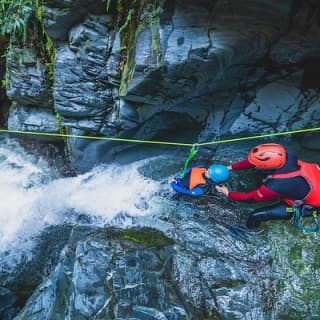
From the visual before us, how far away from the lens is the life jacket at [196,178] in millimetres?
4812

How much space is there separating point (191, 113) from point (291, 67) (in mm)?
1455

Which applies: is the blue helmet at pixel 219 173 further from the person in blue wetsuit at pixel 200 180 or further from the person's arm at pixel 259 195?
the person's arm at pixel 259 195

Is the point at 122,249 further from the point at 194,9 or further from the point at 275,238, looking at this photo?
the point at 194,9

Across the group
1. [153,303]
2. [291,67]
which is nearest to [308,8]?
[291,67]

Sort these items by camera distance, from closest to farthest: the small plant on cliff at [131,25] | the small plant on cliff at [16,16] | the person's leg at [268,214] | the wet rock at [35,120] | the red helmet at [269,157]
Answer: the red helmet at [269,157] → the small plant on cliff at [131,25] → the person's leg at [268,214] → the small plant on cliff at [16,16] → the wet rock at [35,120]

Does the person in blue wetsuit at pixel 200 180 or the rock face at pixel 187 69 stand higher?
the rock face at pixel 187 69

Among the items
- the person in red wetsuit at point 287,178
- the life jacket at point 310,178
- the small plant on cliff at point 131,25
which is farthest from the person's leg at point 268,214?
the small plant on cliff at point 131,25

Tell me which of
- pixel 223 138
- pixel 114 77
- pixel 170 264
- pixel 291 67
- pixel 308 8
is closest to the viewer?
pixel 308 8

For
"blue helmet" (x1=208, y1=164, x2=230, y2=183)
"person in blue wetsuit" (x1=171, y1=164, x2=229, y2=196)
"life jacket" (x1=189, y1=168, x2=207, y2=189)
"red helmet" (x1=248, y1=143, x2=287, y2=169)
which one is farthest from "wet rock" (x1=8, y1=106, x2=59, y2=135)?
"red helmet" (x1=248, y1=143, x2=287, y2=169)

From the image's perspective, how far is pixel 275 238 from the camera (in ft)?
15.5

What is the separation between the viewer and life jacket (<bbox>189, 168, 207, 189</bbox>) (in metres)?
4.81

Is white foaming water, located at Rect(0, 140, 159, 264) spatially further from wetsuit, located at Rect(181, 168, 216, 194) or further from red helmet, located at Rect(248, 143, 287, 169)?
red helmet, located at Rect(248, 143, 287, 169)

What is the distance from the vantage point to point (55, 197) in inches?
228

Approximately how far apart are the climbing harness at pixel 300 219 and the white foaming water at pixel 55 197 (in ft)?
6.23
